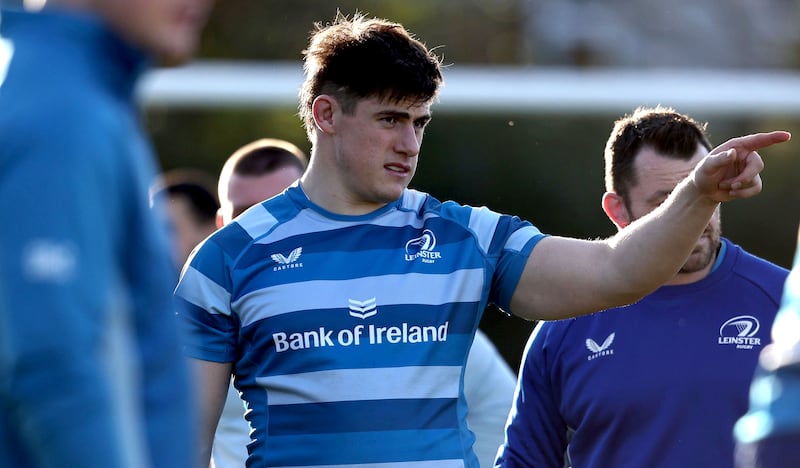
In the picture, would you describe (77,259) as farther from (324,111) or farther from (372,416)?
(324,111)

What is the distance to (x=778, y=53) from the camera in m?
19.5

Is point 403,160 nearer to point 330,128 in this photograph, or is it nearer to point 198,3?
point 330,128

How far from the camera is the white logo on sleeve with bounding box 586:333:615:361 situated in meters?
3.87

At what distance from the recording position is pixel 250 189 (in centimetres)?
484

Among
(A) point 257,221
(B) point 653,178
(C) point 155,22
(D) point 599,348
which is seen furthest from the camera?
(B) point 653,178

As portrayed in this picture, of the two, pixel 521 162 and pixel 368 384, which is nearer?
pixel 368 384

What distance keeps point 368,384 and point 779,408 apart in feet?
4.73

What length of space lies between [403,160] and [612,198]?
3.36ft

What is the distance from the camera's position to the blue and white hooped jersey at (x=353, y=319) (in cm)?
327

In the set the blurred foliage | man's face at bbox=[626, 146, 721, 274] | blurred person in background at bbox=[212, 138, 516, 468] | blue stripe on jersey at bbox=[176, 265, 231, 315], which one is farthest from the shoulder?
the blurred foliage

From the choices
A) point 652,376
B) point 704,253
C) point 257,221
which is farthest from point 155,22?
point 704,253

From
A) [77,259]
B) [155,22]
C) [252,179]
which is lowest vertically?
[252,179]

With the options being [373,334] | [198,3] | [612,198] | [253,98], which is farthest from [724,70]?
[198,3]

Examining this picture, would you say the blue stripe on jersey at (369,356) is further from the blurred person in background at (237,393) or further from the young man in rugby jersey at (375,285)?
Result: the blurred person in background at (237,393)
